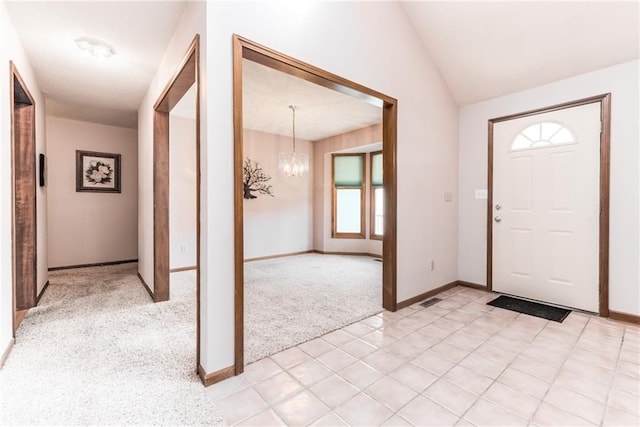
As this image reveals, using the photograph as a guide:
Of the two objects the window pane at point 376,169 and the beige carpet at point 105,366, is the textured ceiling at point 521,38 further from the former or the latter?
the beige carpet at point 105,366

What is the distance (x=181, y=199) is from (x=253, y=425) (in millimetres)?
4315

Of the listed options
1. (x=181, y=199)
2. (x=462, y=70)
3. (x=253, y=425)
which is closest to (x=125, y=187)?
(x=181, y=199)

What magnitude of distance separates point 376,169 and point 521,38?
12.2 ft

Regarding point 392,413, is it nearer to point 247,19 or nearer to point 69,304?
point 247,19

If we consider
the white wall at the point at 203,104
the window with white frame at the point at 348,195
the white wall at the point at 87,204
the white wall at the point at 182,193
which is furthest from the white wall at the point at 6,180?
the window with white frame at the point at 348,195

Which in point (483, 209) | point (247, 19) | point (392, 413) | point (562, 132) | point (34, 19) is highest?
point (34, 19)

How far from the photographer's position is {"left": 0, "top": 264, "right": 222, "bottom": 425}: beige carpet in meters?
1.56

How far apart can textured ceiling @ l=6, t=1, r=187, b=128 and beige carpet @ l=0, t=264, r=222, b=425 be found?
2.54 meters

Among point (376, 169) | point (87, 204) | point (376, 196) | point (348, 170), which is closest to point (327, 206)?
point (348, 170)

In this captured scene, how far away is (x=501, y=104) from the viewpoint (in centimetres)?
361

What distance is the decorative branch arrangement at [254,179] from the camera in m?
5.70

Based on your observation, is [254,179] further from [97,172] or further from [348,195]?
[97,172]

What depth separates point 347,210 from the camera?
22.3 feet

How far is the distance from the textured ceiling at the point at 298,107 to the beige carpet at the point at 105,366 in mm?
2725
